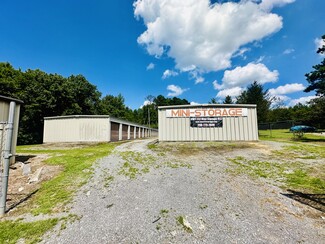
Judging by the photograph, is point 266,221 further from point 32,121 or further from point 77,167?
point 32,121

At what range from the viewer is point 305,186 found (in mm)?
4707

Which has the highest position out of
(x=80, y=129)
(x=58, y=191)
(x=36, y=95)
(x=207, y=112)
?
(x=36, y=95)

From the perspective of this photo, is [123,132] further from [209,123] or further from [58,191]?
[58,191]

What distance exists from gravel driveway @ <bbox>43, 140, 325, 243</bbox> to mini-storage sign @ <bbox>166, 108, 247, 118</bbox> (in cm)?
809

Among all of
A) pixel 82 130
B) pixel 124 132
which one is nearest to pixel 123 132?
pixel 124 132

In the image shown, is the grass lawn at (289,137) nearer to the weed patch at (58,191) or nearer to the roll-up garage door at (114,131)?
the roll-up garage door at (114,131)

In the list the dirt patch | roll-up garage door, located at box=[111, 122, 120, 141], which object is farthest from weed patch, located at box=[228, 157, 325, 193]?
roll-up garage door, located at box=[111, 122, 120, 141]

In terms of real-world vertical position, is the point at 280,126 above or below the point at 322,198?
above

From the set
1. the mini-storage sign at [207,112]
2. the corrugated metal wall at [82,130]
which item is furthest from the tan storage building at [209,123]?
the corrugated metal wall at [82,130]

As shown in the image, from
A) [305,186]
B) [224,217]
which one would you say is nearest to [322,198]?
[305,186]

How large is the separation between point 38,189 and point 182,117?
10454 millimetres

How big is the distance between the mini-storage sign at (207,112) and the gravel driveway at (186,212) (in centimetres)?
809

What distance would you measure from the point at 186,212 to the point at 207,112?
1073 cm

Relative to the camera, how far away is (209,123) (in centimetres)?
1326
